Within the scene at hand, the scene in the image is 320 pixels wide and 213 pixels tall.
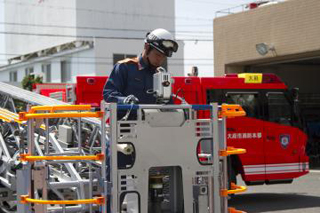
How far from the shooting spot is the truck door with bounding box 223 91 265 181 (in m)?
12.6

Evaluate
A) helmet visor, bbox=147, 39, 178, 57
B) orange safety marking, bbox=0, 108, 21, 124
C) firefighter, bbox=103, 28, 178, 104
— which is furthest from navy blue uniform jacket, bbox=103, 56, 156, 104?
orange safety marking, bbox=0, 108, 21, 124

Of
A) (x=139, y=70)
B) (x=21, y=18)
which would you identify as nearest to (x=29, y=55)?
(x=21, y=18)

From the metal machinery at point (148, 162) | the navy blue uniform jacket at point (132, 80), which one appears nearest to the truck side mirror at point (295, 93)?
the metal machinery at point (148, 162)

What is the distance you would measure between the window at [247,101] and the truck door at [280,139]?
267 millimetres

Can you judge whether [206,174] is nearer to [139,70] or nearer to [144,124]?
[144,124]

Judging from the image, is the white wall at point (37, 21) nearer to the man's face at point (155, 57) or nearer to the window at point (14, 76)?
the window at point (14, 76)

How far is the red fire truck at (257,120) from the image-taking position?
41.6ft

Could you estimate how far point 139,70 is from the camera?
20.9 ft

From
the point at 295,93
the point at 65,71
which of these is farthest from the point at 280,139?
the point at 65,71

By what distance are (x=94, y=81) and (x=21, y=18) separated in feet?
215

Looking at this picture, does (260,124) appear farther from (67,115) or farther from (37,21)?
(37,21)

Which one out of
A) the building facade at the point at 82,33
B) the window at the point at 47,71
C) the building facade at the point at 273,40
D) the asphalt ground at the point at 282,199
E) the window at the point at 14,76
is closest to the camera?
the asphalt ground at the point at 282,199

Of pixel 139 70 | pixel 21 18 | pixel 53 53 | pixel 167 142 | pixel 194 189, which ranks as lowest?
pixel 194 189

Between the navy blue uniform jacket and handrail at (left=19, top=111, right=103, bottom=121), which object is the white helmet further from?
handrail at (left=19, top=111, right=103, bottom=121)
